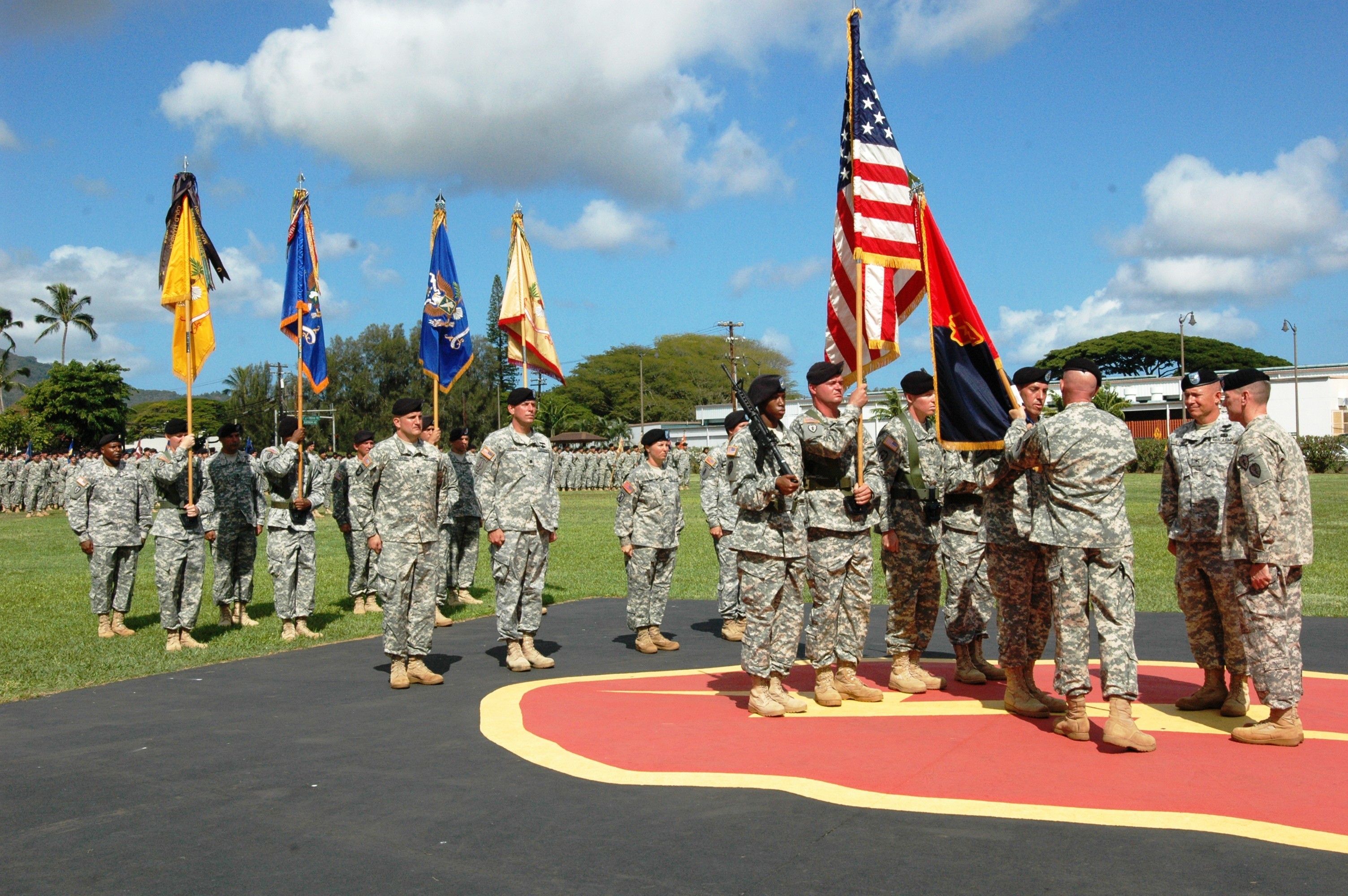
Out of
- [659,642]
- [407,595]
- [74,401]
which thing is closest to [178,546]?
[407,595]

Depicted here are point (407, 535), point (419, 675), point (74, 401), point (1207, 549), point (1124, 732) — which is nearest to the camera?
point (1124, 732)

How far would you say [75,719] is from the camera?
6.67 meters

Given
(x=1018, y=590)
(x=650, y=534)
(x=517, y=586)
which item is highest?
(x=650, y=534)

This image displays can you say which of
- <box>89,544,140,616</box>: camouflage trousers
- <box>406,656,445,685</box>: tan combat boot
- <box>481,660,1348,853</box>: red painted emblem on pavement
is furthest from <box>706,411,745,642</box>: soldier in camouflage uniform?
<box>89,544,140,616</box>: camouflage trousers

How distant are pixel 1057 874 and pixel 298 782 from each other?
378 cm

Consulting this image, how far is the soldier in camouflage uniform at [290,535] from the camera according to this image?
397 inches

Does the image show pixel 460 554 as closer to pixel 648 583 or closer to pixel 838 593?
pixel 648 583

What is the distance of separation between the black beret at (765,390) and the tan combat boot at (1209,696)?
11.1 ft

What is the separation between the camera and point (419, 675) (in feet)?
25.6

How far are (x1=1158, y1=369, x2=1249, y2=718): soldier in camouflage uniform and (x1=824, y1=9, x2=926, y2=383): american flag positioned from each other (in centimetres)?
227

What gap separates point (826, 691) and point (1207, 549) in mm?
2681

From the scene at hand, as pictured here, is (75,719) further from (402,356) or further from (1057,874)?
(402,356)

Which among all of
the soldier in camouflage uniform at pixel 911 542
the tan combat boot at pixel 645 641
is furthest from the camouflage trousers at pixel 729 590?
the soldier in camouflage uniform at pixel 911 542

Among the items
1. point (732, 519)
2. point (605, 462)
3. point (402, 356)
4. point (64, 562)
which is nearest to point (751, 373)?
point (402, 356)
